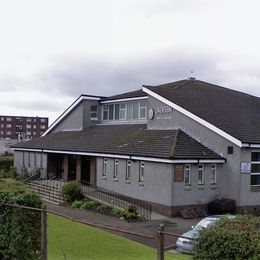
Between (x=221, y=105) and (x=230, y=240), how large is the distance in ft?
93.1

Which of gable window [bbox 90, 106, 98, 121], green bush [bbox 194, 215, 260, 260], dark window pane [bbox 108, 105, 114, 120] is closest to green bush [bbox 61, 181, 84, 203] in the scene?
dark window pane [bbox 108, 105, 114, 120]

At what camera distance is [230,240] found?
673cm

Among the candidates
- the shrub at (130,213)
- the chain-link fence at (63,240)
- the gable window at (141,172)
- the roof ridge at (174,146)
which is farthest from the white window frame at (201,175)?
the chain-link fence at (63,240)

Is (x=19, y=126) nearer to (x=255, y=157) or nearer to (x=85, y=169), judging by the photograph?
(x=85, y=169)

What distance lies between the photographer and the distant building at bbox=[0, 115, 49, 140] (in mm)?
129000

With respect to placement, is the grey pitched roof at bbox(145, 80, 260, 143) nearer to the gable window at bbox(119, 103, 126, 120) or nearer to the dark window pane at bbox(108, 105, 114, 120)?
the gable window at bbox(119, 103, 126, 120)

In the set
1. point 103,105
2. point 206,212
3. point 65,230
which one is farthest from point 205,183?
point 103,105

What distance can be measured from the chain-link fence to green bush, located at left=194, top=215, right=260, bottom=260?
2.03ft

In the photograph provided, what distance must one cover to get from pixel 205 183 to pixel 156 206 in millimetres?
3306

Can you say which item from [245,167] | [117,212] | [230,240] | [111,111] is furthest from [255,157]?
[230,240]

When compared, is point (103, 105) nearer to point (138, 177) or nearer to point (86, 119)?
point (86, 119)

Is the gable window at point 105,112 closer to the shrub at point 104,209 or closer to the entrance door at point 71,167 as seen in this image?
the entrance door at point 71,167

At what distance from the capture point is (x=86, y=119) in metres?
43.5

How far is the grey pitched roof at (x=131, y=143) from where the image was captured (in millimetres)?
28234
